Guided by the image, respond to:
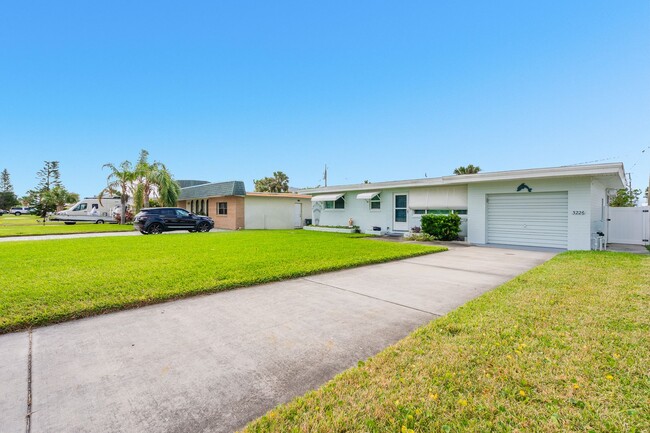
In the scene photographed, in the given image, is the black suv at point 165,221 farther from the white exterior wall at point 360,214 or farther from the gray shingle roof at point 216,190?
the white exterior wall at point 360,214

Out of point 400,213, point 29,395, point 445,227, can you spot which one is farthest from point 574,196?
point 29,395

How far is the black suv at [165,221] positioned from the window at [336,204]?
7830 millimetres

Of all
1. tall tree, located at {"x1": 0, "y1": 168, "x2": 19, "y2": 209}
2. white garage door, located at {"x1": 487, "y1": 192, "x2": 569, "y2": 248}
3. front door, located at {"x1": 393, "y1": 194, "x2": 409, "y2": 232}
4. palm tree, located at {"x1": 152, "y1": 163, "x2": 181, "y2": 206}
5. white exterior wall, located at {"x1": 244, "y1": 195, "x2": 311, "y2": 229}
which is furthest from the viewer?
tall tree, located at {"x1": 0, "y1": 168, "x2": 19, "y2": 209}

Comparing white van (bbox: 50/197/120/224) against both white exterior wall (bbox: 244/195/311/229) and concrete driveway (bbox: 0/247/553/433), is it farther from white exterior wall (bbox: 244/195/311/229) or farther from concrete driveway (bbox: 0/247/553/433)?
concrete driveway (bbox: 0/247/553/433)

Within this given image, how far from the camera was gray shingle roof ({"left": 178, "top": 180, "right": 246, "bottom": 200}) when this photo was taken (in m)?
20.8

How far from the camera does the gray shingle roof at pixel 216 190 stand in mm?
20844

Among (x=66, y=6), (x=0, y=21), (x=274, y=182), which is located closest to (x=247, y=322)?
(x=66, y=6)

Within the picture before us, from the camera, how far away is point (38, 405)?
2268mm

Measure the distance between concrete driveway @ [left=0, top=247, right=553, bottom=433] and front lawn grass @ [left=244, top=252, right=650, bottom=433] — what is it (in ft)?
1.25

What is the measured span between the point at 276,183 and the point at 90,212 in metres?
30.8

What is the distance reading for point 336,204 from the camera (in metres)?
19.9

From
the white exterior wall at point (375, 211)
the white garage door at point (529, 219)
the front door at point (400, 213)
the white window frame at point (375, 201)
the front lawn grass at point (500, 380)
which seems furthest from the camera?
the white window frame at point (375, 201)

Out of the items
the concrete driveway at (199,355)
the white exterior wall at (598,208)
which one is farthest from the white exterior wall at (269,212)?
the white exterior wall at (598,208)

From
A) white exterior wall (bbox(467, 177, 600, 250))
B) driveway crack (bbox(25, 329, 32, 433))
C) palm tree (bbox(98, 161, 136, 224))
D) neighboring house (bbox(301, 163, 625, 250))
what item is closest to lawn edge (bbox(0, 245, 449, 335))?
driveway crack (bbox(25, 329, 32, 433))
